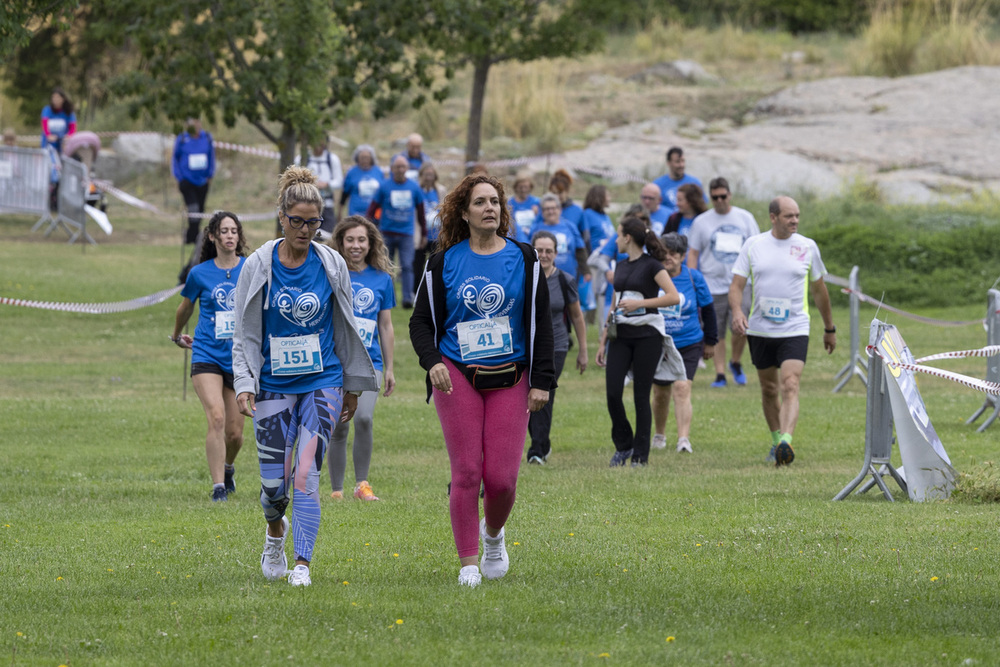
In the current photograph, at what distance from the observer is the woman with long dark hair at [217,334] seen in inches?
372

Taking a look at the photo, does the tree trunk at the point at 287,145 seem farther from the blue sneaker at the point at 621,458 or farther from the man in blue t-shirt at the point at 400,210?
the blue sneaker at the point at 621,458

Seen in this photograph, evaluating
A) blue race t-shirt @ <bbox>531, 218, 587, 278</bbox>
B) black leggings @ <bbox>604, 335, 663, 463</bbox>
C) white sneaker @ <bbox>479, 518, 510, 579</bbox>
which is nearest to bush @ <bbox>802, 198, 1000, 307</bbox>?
blue race t-shirt @ <bbox>531, 218, 587, 278</bbox>

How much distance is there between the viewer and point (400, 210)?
20.2m

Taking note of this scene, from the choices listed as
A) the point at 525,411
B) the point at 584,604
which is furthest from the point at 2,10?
the point at 584,604

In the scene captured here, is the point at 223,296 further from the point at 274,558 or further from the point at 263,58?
the point at 263,58

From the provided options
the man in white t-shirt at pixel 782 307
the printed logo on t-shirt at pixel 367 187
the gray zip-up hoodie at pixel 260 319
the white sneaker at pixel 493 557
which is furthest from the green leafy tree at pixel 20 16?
the printed logo on t-shirt at pixel 367 187

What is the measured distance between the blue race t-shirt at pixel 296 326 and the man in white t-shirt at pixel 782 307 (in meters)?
5.16

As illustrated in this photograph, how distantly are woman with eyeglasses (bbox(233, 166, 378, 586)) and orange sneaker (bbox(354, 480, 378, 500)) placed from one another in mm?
2857

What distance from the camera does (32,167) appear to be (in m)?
25.6

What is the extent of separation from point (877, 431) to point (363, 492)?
11.3ft

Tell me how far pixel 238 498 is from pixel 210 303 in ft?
4.57

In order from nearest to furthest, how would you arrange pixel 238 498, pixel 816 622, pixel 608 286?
pixel 816 622
pixel 238 498
pixel 608 286

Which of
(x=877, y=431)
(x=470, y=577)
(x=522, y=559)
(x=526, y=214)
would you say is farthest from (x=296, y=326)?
(x=526, y=214)

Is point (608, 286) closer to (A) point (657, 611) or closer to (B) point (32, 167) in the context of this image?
(A) point (657, 611)
